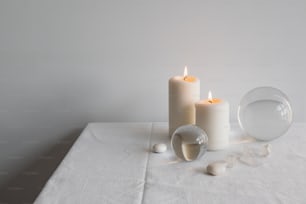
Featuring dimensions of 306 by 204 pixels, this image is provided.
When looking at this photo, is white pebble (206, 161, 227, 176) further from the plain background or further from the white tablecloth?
the plain background

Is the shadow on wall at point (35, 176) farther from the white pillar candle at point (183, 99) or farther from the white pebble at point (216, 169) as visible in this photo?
the white pebble at point (216, 169)

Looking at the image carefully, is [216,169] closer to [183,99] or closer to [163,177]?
[163,177]

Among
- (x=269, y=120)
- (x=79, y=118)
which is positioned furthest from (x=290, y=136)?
Answer: (x=79, y=118)

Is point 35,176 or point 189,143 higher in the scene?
point 189,143

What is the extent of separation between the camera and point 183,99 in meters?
0.90

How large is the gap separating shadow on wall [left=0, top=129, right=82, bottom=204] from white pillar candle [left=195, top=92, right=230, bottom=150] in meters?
Result: 0.43

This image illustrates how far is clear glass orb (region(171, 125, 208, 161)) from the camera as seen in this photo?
0.79 metres

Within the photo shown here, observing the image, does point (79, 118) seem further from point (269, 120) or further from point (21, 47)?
point (269, 120)

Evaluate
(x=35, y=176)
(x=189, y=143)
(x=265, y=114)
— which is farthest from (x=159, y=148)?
(x=35, y=176)

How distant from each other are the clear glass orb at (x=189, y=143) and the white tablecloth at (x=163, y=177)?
18mm

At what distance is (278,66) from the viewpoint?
108 cm

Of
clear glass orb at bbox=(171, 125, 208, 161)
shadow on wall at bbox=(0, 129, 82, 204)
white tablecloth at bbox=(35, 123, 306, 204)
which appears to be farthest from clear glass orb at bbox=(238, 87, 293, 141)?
shadow on wall at bbox=(0, 129, 82, 204)

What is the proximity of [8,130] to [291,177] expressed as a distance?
0.78 meters

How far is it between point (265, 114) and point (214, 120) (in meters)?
0.12
